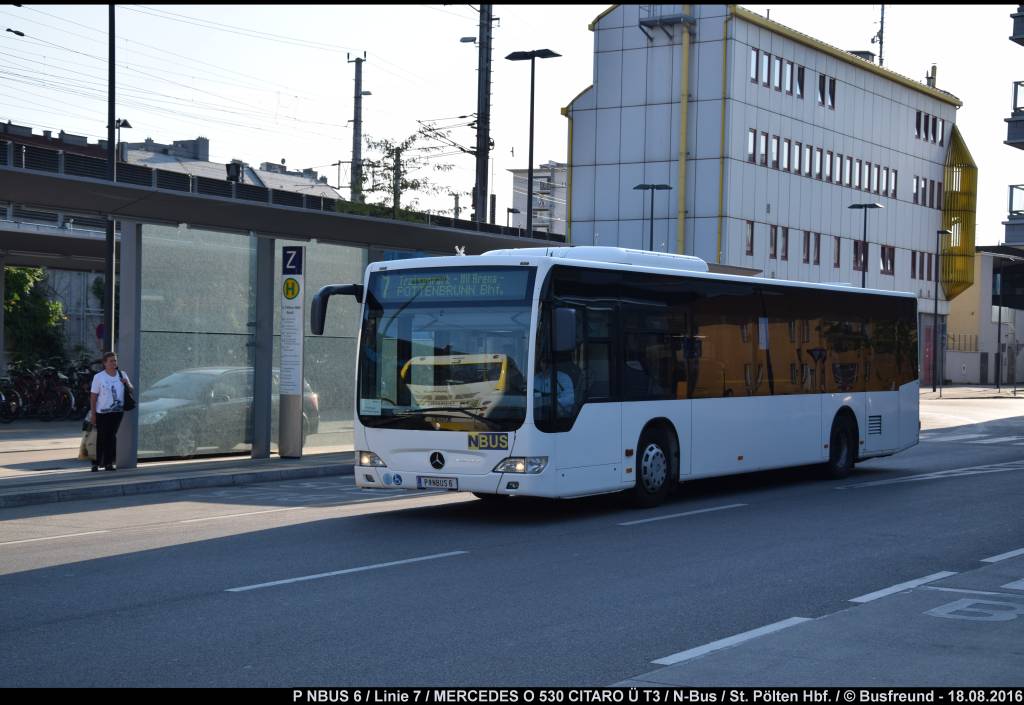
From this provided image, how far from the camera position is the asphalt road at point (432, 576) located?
736cm

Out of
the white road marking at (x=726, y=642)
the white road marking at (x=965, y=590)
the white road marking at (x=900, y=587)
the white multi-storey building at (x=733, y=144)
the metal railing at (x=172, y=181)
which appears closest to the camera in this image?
the white road marking at (x=726, y=642)

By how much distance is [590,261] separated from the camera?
15039 mm

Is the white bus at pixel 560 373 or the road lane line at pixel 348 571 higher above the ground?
the white bus at pixel 560 373

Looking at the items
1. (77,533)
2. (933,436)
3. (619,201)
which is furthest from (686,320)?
(619,201)

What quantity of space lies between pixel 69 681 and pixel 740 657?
351 cm

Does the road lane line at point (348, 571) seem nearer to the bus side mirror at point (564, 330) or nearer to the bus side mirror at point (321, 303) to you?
the bus side mirror at point (564, 330)

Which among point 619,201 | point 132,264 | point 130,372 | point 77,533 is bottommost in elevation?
point 77,533

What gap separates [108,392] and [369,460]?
6289mm

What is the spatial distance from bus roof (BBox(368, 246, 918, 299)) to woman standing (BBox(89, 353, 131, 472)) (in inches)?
232

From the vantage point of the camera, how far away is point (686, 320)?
1633cm

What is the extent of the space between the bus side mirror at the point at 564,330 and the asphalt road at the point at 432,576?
1.87 metres

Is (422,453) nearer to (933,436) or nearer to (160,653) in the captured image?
(160,653)

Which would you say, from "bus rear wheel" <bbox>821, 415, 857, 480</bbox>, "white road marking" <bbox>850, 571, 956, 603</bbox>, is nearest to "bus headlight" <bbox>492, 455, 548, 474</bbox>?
"white road marking" <bbox>850, 571, 956, 603</bbox>

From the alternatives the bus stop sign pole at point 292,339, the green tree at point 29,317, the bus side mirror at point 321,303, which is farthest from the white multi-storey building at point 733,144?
the bus side mirror at point 321,303
